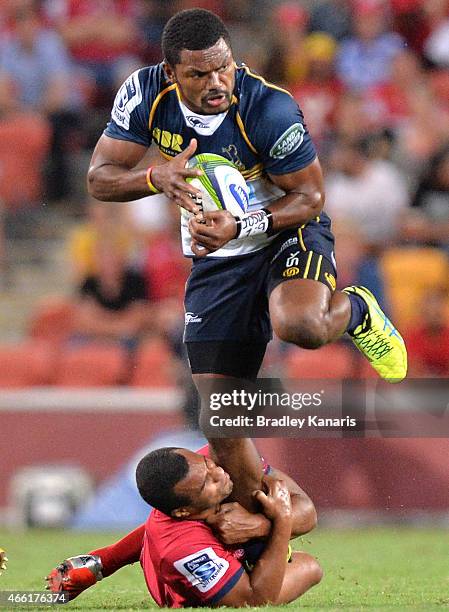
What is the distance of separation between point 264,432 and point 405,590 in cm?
108

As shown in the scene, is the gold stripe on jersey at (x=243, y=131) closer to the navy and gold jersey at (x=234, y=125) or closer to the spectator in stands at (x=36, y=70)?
the navy and gold jersey at (x=234, y=125)

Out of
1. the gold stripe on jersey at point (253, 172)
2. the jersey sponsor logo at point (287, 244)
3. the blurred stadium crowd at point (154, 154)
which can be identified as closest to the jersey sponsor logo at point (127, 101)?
the gold stripe on jersey at point (253, 172)

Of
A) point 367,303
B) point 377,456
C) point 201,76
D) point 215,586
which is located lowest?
point 377,456

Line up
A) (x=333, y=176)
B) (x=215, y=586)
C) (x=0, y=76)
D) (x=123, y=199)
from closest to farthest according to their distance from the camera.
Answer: (x=215, y=586) < (x=123, y=199) < (x=333, y=176) < (x=0, y=76)

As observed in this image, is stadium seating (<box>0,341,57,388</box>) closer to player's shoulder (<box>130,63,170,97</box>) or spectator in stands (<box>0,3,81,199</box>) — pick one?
spectator in stands (<box>0,3,81,199</box>)

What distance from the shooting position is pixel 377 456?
9.97 meters

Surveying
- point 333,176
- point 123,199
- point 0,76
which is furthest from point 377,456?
point 0,76

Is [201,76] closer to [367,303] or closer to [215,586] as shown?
[367,303]

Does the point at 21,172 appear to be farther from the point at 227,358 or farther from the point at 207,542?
the point at 207,542

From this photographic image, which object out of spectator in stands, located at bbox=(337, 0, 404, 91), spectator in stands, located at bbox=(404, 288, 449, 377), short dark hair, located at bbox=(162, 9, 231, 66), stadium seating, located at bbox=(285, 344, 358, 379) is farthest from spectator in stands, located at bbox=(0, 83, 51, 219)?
short dark hair, located at bbox=(162, 9, 231, 66)

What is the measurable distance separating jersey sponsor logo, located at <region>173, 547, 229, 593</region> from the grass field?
0.97 feet

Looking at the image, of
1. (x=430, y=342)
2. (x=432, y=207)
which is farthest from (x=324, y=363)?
(x=432, y=207)

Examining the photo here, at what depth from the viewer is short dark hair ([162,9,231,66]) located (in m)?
5.70

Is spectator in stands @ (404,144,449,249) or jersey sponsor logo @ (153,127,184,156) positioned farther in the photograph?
spectator in stands @ (404,144,449,249)
